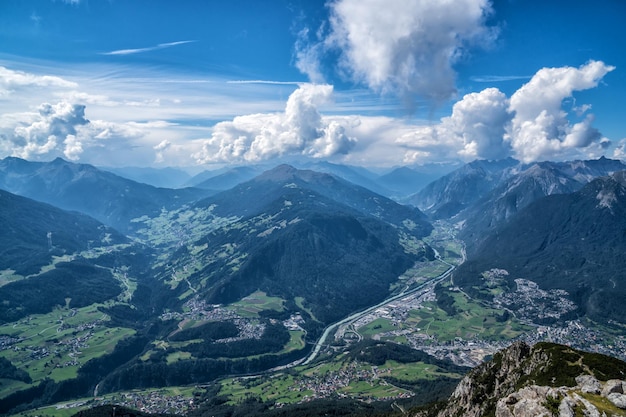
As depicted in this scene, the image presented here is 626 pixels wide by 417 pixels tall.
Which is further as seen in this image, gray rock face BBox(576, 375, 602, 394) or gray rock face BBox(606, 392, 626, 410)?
gray rock face BBox(576, 375, 602, 394)

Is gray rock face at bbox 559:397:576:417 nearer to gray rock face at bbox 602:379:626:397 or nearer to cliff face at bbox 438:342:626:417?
cliff face at bbox 438:342:626:417

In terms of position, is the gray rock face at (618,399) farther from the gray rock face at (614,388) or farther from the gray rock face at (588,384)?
the gray rock face at (588,384)

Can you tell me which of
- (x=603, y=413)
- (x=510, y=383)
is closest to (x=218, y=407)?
(x=510, y=383)

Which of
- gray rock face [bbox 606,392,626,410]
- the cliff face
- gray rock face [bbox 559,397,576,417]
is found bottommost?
the cliff face

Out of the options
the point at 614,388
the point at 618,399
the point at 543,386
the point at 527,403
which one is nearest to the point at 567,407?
the point at 527,403

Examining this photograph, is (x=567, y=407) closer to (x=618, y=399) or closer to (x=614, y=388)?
(x=618, y=399)

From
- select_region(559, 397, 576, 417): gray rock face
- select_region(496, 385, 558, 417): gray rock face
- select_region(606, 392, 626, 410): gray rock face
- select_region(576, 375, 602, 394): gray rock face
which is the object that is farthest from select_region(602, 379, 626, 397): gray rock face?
select_region(496, 385, 558, 417): gray rock face

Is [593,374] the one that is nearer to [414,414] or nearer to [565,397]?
[565,397]

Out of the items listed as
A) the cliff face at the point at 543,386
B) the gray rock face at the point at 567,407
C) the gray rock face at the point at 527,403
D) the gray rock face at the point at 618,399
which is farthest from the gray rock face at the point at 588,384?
the gray rock face at the point at 567,407
